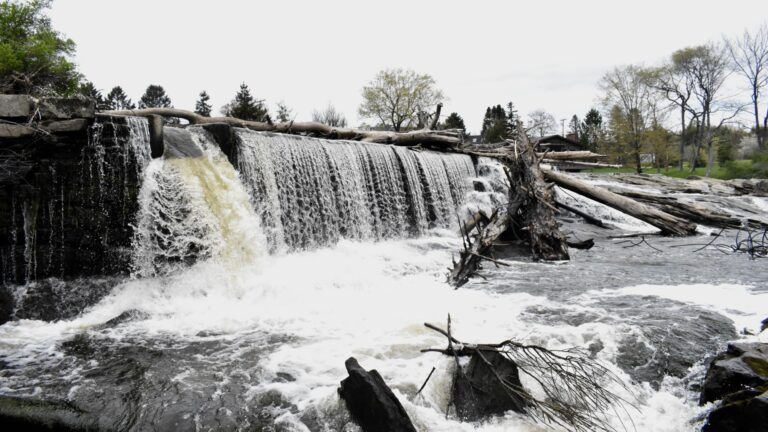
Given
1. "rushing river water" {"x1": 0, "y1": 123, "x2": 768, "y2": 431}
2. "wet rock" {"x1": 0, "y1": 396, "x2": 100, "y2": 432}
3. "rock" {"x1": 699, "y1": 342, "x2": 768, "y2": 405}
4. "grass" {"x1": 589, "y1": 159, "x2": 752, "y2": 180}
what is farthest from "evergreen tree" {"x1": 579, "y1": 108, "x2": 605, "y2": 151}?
"wet rock" {"x1": 0, "y1": 396, "x2": 100, "y2": 432}

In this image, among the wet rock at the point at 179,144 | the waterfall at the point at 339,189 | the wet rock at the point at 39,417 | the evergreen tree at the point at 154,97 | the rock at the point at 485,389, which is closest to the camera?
the wet rock at the point at 39,417

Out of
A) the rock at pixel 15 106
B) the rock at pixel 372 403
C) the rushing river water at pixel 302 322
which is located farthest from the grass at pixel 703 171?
the rock at pixel 15 106

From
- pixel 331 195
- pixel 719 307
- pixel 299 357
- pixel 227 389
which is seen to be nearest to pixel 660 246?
pixel 719 307

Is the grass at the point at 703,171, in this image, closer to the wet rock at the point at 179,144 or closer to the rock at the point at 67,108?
the wet rock at the point at 179,144

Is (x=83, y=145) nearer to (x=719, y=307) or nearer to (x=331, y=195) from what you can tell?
(x=331, y=195)

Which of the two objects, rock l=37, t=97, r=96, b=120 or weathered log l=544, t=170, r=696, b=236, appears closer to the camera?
rock l=37, t=97, r=96, b=120

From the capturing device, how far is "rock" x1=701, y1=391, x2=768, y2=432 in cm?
223

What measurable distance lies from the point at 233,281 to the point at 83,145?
3.09 metres

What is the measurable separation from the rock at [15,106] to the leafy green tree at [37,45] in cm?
1898

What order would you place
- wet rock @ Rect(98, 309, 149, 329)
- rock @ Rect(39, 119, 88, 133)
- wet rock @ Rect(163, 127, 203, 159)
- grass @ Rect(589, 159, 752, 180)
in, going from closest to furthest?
1. wet rock @ Rect(98, 309, 149, 329)
2. rock @ Rect(39, 119, 88, 133)
3. wet rock @ Rect(163, 127, 203, 159)
4. grass @ Rect(589, 159, 752, 180)

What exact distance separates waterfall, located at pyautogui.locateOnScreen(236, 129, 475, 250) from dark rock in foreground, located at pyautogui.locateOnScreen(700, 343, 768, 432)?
711 centimetres

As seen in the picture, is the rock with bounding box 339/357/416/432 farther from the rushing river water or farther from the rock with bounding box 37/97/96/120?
the rock with bounding box 37/97/96/120

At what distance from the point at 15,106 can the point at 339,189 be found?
6.03 metres

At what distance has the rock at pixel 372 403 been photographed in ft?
8.99
